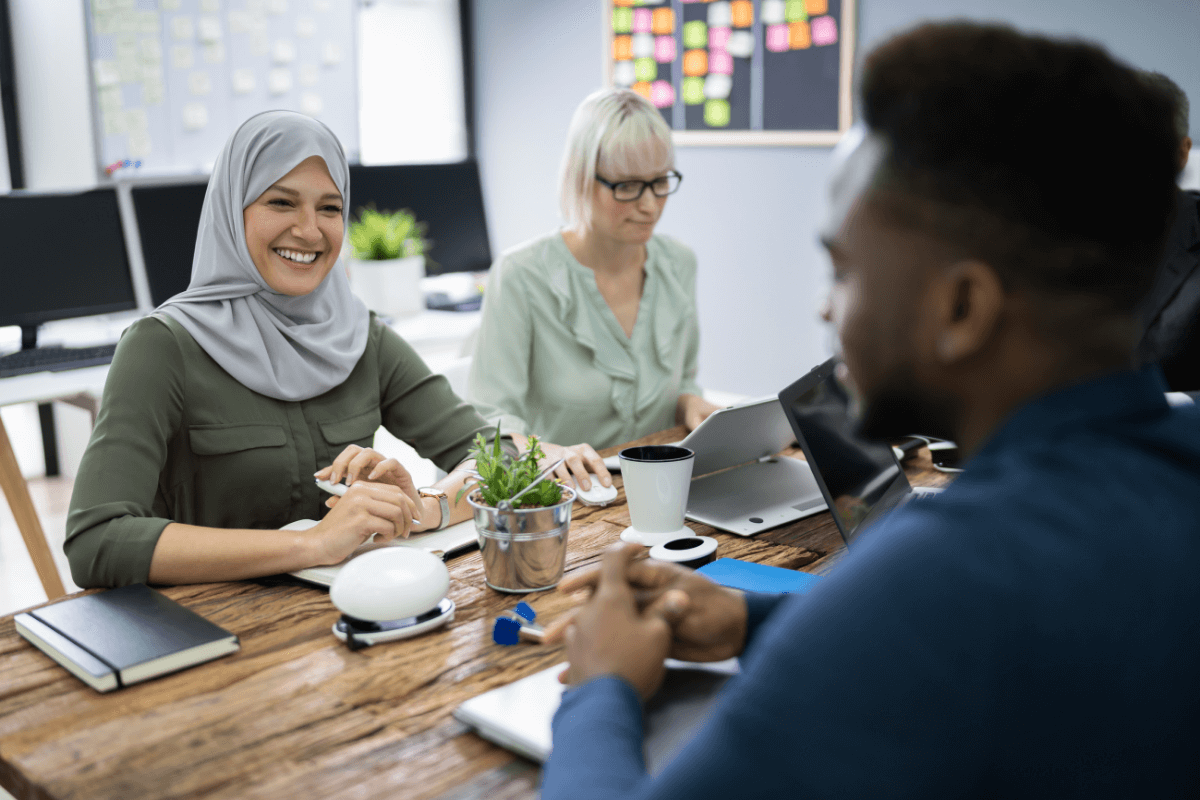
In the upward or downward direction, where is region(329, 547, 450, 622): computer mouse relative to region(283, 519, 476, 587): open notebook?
upward

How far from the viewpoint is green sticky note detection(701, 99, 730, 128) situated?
425 cm

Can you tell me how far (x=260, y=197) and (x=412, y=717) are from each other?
1043mm

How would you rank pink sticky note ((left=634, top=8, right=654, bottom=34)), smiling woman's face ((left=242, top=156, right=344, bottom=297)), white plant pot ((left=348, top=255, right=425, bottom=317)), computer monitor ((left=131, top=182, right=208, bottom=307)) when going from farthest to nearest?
pink sticky note ((left=634, top=8, right=654, bottom=34)), white plant pot ((left=348, top=255, right=425, bottom=317)), computer monitor ((left=131, top=182, right=208, bottom=307)), smiling woman's face ((left=242, top=156, right=344, bottom=297))

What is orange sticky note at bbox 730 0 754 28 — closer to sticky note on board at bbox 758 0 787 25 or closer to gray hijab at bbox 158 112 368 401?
sticky note on board at bbox 758 0 787 25

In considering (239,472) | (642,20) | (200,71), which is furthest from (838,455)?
(200,71)

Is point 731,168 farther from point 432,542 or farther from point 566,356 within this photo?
point 432,542

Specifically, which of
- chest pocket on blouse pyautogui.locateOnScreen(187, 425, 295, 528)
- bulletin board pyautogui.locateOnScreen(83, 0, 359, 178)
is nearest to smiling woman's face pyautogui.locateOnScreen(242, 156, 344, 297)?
chest pocket on blouse pyautogui.locateOnScreen(187, 425, 295, 528)

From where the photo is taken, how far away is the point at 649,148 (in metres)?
2.19

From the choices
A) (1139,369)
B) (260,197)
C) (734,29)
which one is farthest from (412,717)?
(734,29)

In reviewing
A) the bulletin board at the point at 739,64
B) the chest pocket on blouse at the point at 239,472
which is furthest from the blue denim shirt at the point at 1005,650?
the bulletin board at the point at 739,64

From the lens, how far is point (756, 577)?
1152mm

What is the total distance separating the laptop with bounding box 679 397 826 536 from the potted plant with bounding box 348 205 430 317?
2228 mm

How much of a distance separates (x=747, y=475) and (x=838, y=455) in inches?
11.8

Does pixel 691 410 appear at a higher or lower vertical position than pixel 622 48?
lower
